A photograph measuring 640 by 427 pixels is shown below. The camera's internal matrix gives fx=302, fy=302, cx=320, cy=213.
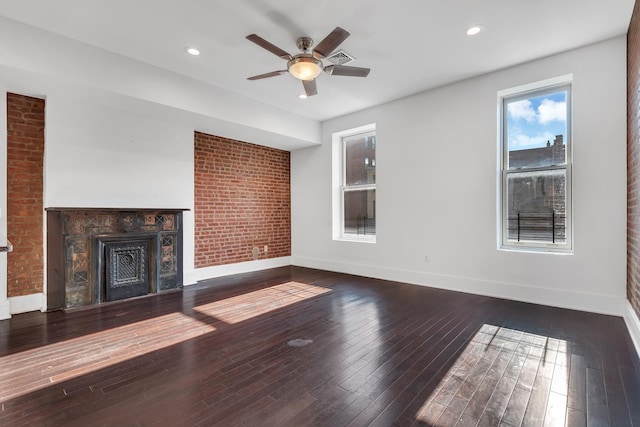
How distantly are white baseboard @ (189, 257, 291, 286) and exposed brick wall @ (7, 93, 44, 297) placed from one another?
1.84 metres

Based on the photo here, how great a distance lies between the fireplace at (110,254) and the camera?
12.0ft

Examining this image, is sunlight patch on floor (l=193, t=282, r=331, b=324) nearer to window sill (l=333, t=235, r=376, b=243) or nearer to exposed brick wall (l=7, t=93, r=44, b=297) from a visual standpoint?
window sill (l=333, t=235, r=376, b=243)

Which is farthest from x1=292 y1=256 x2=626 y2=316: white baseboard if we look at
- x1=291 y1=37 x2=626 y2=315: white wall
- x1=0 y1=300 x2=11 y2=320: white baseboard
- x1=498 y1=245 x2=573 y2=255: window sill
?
x1=0 y1=300 x2=11 y2=320: white baseboard

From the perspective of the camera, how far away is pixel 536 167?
12.7ft

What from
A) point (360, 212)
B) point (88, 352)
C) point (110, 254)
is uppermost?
point (360, 212)

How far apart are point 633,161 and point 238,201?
17.7 ft

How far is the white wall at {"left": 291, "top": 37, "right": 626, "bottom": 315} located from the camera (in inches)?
129

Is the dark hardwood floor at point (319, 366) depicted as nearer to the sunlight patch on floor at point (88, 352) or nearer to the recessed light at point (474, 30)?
the sunlight patch on floor at point (88, 352)

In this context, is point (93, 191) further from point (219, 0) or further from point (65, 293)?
point (219, 0)

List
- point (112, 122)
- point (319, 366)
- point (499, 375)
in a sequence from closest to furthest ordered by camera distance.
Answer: point (499, 375) < point (319, 366) < point (112, 122)

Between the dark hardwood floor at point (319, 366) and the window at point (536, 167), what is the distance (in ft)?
3.14

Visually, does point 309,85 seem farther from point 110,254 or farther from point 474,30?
point 110,254

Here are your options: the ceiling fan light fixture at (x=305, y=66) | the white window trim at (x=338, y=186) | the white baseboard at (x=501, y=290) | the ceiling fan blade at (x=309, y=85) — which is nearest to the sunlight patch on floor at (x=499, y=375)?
the white baseboard at (x=501, y=290)

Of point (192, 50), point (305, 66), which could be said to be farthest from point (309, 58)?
point (192, 50)
